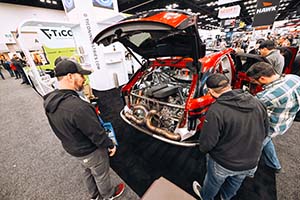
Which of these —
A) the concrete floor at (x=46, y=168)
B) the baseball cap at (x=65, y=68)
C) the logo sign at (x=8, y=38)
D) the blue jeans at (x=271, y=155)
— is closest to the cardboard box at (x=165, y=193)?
the baseball cap at (x=65, y=68)

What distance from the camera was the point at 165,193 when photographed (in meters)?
0.69

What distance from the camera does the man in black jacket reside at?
1.02m

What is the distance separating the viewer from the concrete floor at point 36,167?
1701 millimetres

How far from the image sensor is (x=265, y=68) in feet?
4.53

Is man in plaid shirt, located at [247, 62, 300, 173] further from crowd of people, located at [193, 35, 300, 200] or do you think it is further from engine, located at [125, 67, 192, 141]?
engine, located at [125, 67, 192, 141]

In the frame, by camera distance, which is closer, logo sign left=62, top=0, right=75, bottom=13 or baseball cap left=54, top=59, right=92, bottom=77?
baseball cap left=54, top=59, right=92, bottom=77

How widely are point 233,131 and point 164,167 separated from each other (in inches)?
51.6

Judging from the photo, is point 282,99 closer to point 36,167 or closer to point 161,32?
point 161,32

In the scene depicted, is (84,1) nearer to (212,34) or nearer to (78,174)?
(78,174)

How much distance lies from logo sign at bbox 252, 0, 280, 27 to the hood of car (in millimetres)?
4156

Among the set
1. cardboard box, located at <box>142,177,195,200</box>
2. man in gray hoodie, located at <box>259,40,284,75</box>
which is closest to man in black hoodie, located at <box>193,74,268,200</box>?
cardboard box, located at <box>142,177,195,200</box>

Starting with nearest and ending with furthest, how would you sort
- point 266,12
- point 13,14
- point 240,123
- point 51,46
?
point 240,123 < point 51,46 < point 266,12 < point 13,14

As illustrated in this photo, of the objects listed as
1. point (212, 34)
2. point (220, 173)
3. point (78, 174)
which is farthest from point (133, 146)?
point (212, 34)

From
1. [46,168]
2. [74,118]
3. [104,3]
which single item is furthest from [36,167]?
[104,3]
